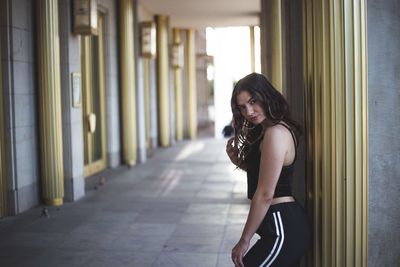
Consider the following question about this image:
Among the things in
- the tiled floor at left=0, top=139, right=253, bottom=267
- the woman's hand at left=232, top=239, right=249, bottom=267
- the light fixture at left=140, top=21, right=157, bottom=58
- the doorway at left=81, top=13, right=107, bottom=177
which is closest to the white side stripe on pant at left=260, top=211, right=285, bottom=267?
the woman's hand at left=232, top=239, right=249, bottom=267

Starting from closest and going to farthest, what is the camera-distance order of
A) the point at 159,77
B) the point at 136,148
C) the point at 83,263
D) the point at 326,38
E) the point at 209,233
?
the point at 326,38
the point at 83,263
the point at 209,233
the point at 136,148
the point at 159,77

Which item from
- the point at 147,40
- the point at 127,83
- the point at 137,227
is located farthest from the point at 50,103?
the point at 147,40

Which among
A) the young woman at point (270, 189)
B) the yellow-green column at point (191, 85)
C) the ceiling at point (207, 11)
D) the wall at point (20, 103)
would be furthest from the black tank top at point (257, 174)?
the yellow-green column at point (191, 85)

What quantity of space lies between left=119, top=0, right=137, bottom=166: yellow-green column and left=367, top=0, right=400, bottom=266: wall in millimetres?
9670

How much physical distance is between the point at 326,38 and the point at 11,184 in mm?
5437

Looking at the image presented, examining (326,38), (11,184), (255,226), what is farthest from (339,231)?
(11,184)

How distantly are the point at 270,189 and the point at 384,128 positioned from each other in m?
0.75

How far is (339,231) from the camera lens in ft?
8.13

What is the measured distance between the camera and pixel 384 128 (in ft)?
9.02

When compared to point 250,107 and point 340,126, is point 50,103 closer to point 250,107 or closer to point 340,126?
point 250,107

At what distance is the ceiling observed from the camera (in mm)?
15516

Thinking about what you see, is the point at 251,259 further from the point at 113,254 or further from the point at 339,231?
the point at 113,254

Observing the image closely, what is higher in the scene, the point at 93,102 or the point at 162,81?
the point at 162,81

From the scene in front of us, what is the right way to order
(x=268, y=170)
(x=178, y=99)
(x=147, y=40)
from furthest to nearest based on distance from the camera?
(x=178, y=99) < (x=147, y=40) < (x=268, y=170)
